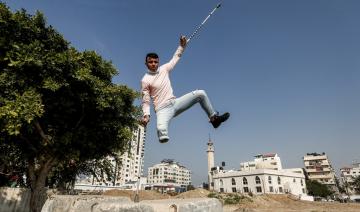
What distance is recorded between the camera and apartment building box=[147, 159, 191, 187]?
15830 cm

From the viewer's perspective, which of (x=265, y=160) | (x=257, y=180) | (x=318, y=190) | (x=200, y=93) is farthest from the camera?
(x=265, y=160)

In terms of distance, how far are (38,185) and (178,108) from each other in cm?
1155

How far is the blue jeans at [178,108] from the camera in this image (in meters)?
5.03

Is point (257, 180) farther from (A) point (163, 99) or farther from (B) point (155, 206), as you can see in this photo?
(B) point (155, 206)

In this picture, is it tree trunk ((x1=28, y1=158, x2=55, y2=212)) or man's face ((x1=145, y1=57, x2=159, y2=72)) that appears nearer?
man's face ((x1=145, y1=57, x2=159, y2=72))

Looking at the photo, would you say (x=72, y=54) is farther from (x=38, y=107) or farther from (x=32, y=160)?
(x=32, y=160)

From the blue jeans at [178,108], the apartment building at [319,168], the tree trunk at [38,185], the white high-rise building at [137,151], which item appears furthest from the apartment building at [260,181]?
the blue jeans at [178,108]

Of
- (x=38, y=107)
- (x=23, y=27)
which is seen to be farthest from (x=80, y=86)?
(x=23, y=27)

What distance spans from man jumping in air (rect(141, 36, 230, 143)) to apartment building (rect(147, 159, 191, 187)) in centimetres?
14835

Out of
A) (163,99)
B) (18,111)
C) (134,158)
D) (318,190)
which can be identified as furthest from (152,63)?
(318,190)

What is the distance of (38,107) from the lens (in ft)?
36.5

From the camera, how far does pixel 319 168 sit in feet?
344

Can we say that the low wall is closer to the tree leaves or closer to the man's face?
the man's face

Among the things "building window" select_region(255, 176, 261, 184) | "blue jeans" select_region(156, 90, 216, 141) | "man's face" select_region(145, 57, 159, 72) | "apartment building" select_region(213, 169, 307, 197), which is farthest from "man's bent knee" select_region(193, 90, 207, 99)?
"building window" select_region(255, 176, 261, 184)
